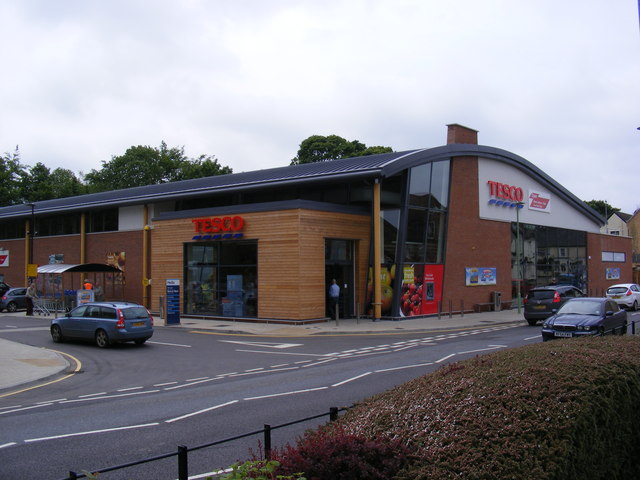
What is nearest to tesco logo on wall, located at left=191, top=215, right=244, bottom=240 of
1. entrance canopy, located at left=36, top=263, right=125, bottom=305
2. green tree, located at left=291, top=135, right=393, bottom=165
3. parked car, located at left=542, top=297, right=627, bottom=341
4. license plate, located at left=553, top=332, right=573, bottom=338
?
entrance canopy, located at left=36, top=263, right=125, bottom=305

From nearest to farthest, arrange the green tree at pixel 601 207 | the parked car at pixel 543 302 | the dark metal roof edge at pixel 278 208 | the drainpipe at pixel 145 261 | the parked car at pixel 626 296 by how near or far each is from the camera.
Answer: the parked car at pixel 543 302 → the dark metal roof edge at pixel 278 208 → the parked car at pixel 626 296 → the drainpipe at pixel 145 261 → the green tree at pixel 601 207

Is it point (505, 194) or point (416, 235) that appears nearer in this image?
point (416, 235)

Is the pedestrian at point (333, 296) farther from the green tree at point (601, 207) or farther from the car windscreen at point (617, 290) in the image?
the green tree at point (601, 207)

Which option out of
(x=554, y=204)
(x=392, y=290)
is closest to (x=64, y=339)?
(x=392, y=290)

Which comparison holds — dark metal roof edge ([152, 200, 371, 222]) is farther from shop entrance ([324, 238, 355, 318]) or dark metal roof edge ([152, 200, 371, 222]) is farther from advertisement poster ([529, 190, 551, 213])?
advertisement poster ([529, 190, 551, 213])

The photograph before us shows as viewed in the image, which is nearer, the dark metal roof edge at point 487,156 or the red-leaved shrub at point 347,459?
the red-leaved shrub at point 347,459

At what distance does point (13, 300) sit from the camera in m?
38.1

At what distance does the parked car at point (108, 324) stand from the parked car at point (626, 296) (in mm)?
26281

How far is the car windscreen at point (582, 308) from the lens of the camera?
1778 cm

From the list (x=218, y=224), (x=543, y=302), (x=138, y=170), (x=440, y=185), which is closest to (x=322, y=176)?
(x=218, y=224)

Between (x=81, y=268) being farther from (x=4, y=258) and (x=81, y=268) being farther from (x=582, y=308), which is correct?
(x=582, y=308)

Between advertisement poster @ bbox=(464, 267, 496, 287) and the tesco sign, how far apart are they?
4.46m

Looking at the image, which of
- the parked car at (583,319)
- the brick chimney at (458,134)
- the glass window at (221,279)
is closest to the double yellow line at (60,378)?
the glass window at (221,279)

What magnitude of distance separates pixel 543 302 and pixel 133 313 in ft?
55.5
